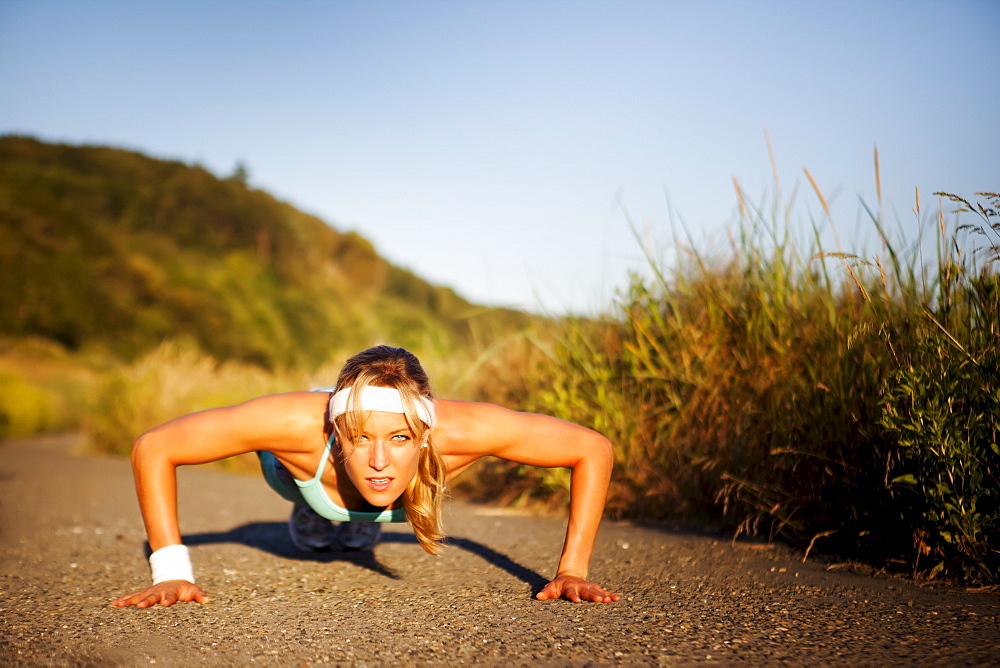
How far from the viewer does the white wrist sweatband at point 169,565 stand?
284cm

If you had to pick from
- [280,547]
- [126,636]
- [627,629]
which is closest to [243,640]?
[126,636]

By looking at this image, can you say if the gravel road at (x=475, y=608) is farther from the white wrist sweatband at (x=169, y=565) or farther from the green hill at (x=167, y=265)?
the green hill at (x=167, y=265)

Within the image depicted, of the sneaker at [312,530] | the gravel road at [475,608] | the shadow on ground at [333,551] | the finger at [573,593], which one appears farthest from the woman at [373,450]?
the sneaker at [312,530]

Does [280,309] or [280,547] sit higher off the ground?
[280,309]

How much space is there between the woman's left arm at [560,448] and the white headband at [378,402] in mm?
304

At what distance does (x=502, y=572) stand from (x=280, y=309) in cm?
3908

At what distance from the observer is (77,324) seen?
87.8 ft

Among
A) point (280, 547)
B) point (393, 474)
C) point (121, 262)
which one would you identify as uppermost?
point (121, 262)

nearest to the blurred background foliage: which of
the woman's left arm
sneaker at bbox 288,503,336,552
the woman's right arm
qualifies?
the woman's left arm

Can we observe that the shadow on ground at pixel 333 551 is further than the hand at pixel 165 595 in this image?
Yes

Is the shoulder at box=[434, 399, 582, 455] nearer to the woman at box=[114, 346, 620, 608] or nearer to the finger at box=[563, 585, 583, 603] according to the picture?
the woman at box=[114, 346, 620, 608]

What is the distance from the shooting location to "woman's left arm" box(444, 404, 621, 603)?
2975 millimetres

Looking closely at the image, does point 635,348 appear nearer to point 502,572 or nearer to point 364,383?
point 502,572

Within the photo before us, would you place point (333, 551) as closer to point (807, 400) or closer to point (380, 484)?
point (380, 484)
